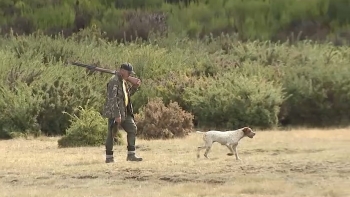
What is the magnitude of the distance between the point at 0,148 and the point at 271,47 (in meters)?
16.1

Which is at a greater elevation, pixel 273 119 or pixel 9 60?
pixel 9 60

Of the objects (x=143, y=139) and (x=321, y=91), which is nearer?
(x=143, y=139)

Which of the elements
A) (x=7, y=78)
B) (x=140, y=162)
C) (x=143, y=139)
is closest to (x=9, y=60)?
(x=7, y=78)

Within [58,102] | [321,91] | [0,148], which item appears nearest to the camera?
[0,148]

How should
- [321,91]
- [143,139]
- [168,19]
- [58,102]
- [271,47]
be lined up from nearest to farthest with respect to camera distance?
[143,139] → [58,102] → [321,91] → [271,47] → [168,19]

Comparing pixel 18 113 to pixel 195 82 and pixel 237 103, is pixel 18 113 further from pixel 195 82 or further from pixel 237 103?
pixel 237 103

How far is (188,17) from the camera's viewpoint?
41.8 metres

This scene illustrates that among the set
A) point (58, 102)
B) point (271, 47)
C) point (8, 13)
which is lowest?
point (58, 102)

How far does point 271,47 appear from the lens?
34.8 metres

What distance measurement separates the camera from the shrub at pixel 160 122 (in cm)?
2375

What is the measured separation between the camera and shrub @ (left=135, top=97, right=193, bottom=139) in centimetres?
2375

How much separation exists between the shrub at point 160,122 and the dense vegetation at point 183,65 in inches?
1.4

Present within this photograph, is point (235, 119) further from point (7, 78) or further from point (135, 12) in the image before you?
point (135, 12)

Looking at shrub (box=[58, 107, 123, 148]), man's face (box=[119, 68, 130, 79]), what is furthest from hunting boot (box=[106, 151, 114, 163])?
shrub (box=[58, 107, 123, 148])
